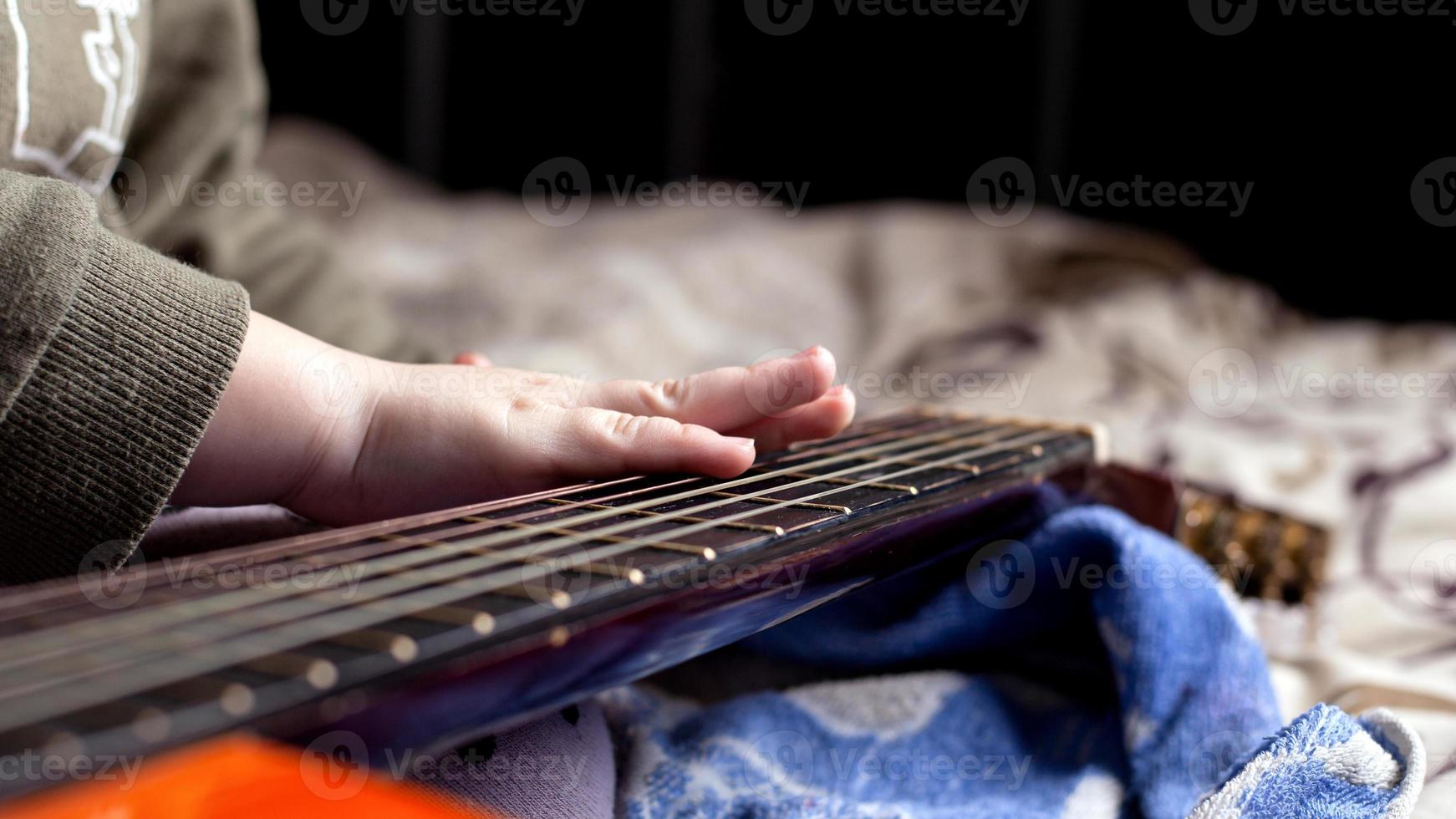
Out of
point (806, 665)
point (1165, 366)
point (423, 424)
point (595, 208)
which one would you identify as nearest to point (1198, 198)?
point (1165, 366)

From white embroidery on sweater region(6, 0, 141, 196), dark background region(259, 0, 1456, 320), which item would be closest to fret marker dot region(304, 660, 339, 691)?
white embroidery on sweater region(6, 0, 141, 196)

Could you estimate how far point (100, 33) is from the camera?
0.67 metres

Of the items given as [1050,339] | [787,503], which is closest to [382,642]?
[787,503]

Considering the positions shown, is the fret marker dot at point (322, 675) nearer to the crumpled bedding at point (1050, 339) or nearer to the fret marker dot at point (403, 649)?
the fret marker dot at point (403, 649)

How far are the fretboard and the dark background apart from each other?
4.76ft

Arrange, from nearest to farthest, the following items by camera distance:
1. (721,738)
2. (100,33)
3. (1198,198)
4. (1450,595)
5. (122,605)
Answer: (122,605), (721,738), (100,33), (1450,595), (1198,198)

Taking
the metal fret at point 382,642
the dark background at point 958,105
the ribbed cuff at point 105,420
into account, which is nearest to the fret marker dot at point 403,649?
the metal fret at point 382,642

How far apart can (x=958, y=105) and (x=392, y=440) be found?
1684 mm

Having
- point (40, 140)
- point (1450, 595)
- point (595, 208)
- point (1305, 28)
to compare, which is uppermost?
point (1305, 28)

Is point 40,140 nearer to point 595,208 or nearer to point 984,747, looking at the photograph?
point 984,747

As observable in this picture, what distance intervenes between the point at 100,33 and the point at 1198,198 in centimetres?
161

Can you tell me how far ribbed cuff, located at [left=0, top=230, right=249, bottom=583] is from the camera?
441 mm

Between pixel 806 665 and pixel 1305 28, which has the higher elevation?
pixel 1305 28

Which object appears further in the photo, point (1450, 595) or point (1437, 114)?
point (1437, 114)
